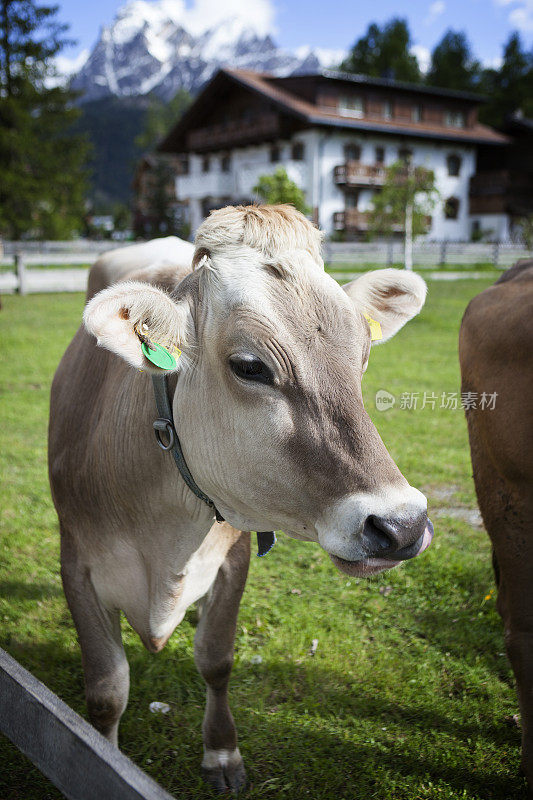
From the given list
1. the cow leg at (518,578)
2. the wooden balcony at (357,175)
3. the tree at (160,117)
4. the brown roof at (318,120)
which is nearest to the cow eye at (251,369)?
the cow leg at (518,578)

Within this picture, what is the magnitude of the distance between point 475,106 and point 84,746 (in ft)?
143

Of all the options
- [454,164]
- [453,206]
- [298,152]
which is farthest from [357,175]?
[454,164]

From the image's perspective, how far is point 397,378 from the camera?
339 inches

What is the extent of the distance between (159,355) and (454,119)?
4214cm

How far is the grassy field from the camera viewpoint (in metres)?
2.65

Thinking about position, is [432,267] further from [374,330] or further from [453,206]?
[374,330]

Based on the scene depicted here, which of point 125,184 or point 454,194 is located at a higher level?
point 125,184

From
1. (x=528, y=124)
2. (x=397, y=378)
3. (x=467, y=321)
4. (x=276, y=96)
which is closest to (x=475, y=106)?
(x=528, y=124)

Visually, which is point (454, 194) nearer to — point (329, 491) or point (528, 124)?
point (528, 124)

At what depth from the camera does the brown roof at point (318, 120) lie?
31625mm

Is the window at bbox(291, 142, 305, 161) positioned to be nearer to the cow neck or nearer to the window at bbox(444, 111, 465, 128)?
the window at bbox(444, 111, 465, 128)

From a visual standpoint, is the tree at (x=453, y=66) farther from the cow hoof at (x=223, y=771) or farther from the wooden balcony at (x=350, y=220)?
the cow hoof at (x=223, y=771)

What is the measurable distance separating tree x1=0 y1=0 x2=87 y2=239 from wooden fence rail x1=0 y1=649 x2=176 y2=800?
3656 cm

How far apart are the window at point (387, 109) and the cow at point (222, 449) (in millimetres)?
37085
